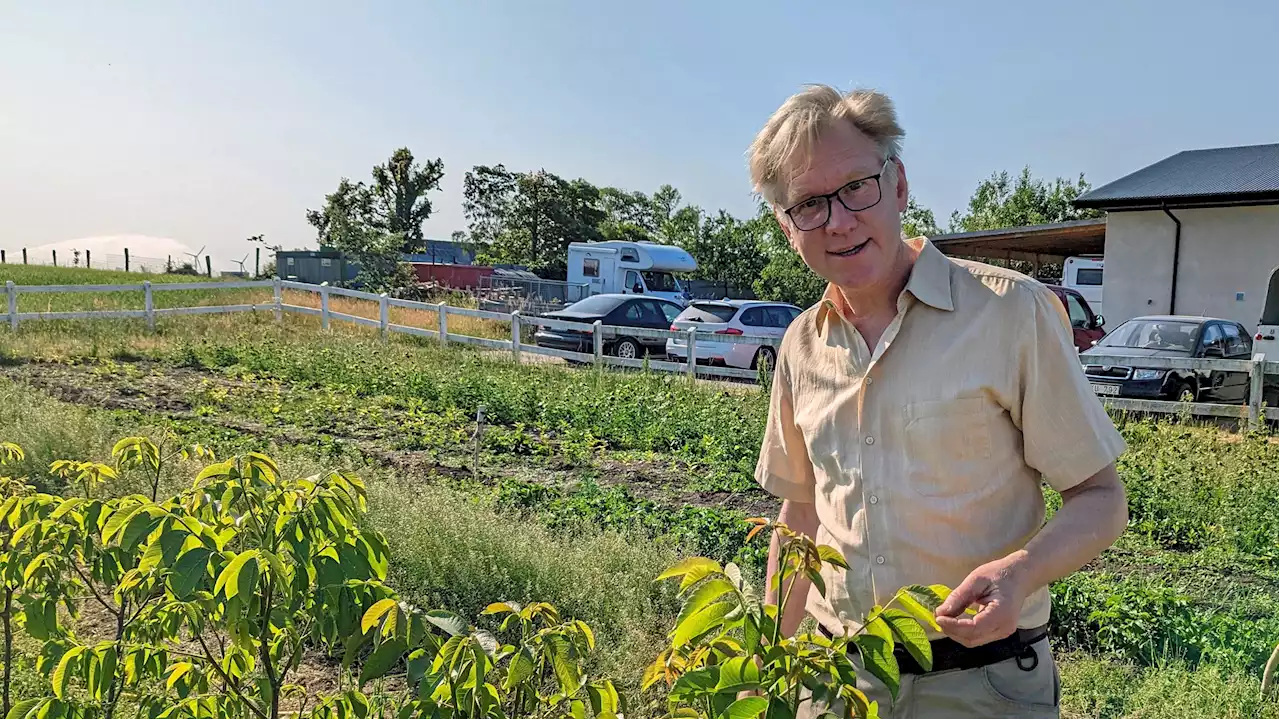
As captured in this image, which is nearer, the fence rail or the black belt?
the black belt

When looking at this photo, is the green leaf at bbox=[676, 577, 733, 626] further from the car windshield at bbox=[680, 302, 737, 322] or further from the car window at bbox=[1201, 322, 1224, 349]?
the car windshield at bbox=[680, 302, 737, 322]

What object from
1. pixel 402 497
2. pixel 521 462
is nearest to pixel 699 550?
pixel 402 497

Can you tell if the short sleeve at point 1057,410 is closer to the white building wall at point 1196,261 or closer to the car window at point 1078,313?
the car window at point 1078,313

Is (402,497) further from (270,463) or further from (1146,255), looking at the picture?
(1146,255)

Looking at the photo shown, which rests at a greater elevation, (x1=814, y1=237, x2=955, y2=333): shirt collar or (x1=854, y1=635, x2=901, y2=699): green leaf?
(x1=814, y1=237, x2=955, y2=333): shirt collar

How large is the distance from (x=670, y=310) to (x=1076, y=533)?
51.9 ft

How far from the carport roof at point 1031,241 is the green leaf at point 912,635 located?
1872cm

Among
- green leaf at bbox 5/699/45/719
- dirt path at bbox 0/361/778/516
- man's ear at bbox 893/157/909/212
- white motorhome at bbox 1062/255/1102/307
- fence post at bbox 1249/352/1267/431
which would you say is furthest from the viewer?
white motorhome at bbox 1062/255/1102/307

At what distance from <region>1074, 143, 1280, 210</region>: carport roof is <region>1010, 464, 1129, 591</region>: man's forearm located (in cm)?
1766

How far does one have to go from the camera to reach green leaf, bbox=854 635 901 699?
1.19 metres

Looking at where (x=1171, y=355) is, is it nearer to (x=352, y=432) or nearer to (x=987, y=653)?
(x=352, y=432)

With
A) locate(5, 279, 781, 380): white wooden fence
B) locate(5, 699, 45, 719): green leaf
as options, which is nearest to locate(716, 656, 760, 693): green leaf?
locate(5, 699, 45, 719): green leaf

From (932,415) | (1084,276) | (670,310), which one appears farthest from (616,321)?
(1084,276)

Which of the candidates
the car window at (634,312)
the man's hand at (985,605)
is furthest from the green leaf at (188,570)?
the car window at (634,312)
